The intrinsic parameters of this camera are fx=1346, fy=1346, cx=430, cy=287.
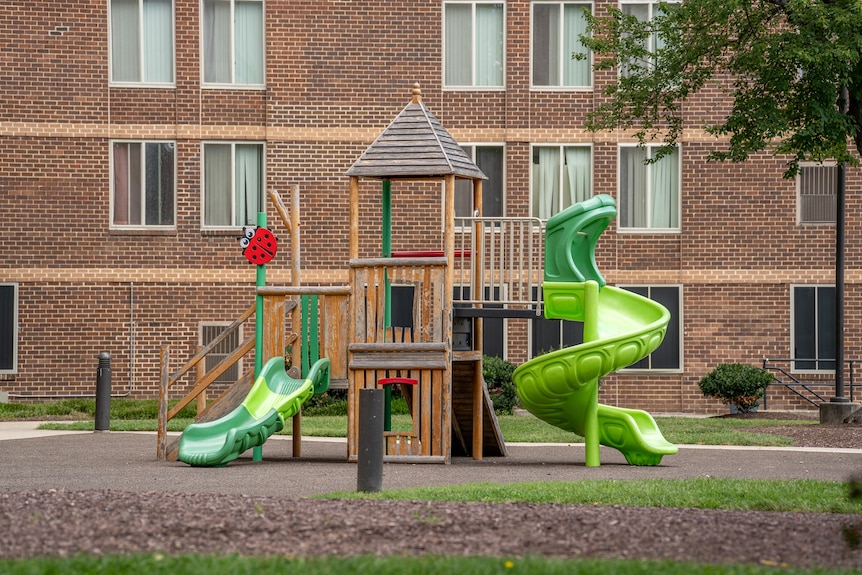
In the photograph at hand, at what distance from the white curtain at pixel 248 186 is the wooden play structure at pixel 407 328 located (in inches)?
464

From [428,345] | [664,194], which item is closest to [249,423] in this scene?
[428,345]

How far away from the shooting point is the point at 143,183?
93.1ft

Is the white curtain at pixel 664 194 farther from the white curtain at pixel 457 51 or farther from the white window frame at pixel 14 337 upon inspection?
the white window frame at pixel 14 337

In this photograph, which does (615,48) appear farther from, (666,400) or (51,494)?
(51,494)

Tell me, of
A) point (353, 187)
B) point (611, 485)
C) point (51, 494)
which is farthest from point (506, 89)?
point (51, 494)

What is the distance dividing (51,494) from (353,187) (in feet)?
24.0

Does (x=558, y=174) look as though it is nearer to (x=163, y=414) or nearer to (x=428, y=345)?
(x=428, y=345)

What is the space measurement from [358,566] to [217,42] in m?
22.7

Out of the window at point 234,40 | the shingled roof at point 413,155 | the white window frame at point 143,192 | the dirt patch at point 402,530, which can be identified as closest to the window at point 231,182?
the white window frame at point 143,192

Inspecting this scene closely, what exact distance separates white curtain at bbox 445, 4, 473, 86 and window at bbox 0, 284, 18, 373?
10189 mm

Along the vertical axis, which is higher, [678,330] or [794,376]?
[678,330]

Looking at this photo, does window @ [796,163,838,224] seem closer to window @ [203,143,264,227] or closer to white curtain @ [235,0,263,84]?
window @ [203,143,264,227]

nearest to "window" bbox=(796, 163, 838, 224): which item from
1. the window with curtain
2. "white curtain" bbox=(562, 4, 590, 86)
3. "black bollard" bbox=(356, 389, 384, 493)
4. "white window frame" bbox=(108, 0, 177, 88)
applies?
the window with curtain

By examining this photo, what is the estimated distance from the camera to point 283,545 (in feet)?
26.6
